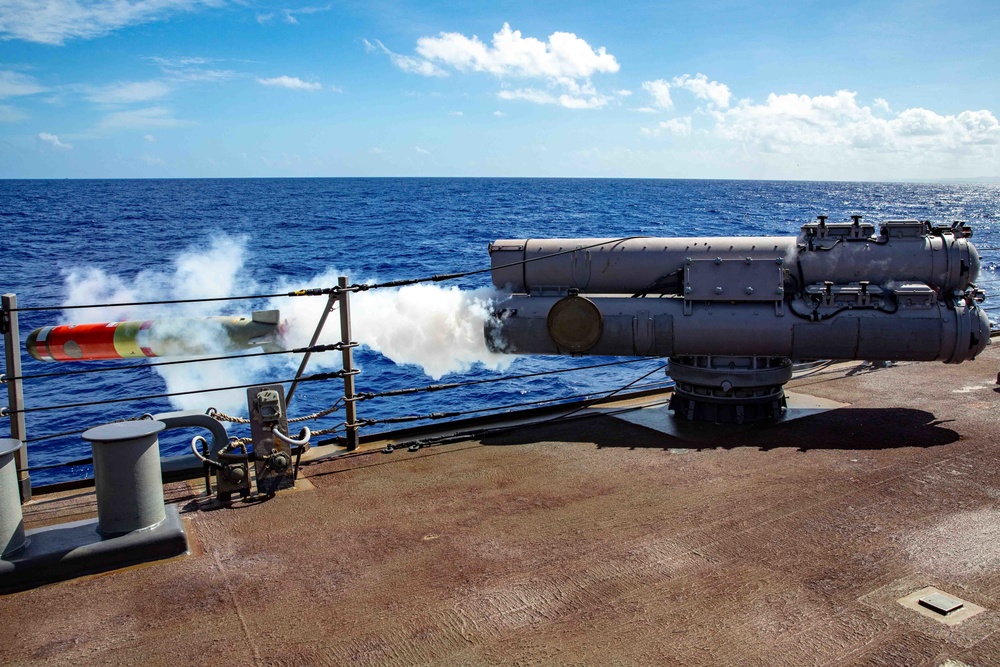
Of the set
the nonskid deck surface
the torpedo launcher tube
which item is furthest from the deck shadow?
the torpedo launcher tube

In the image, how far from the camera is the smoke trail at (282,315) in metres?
8.08

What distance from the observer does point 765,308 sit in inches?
291

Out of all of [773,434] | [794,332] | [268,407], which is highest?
[794,332]

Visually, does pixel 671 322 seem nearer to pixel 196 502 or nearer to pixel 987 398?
pixel 987 398

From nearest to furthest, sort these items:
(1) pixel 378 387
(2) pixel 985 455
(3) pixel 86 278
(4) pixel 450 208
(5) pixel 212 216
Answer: (2) pixel 985 455, (1) pixel 378 387, (3) pixel 86 278, (5) pixel 212 216, (4) pixel 450 208

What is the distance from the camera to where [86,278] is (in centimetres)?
3189

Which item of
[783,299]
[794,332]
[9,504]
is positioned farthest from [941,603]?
[9,504]

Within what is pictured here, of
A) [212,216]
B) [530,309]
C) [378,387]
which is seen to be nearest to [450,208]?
[212,216]

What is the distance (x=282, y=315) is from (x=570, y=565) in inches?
196

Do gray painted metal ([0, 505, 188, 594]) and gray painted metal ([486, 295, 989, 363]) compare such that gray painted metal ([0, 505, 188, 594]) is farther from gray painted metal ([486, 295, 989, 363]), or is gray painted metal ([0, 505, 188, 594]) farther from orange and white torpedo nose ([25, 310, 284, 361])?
gray painted metal ([486, 295, 989, 363])

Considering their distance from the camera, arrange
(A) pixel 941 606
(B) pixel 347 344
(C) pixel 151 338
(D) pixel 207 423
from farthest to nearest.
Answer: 1. (C) pixel 151 338
2. (B) pixel 347 344
3. (D) pixel 207 423
4. (A) pixel 941 606

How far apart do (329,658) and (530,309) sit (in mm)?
4622

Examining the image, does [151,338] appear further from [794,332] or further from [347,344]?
[794,332]

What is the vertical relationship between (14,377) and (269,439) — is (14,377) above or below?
above
